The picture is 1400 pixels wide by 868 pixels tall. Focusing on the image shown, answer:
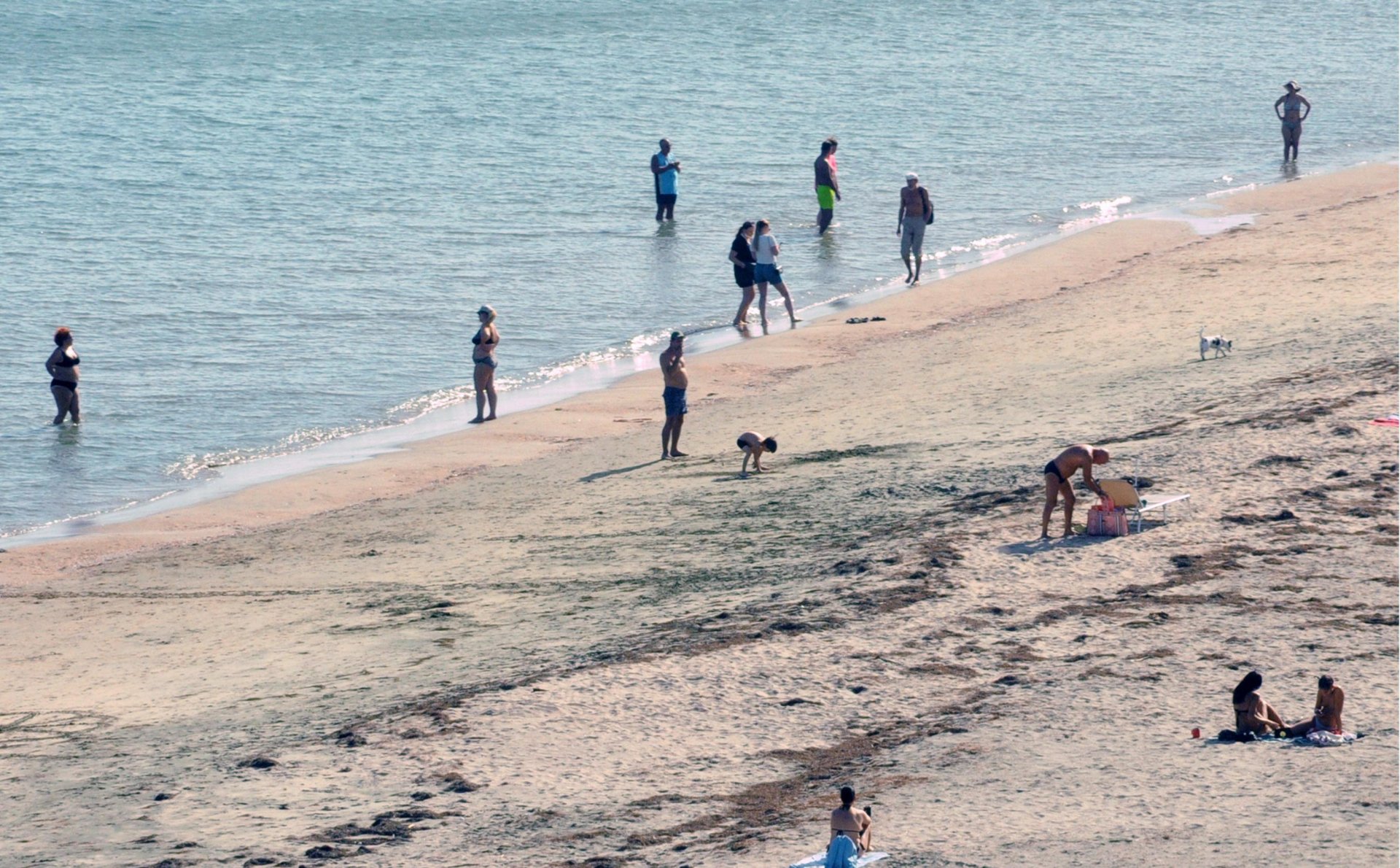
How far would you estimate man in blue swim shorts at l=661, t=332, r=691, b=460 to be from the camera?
1439cm

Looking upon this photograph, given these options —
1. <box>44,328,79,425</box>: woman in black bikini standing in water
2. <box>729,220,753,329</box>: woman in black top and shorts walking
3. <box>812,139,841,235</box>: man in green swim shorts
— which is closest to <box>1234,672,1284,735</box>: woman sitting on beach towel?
<box>729,220,753,329</box>: woman in black top and shorts walking

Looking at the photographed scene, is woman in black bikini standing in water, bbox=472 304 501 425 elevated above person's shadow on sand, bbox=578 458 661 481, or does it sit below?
above

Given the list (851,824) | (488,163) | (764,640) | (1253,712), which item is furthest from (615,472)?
(488,163)

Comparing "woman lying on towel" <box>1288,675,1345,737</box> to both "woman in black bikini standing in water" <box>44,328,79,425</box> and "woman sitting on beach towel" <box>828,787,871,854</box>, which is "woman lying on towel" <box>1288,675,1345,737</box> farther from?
"woman in black bikini standing in water" <box>44,328,79,425</box>

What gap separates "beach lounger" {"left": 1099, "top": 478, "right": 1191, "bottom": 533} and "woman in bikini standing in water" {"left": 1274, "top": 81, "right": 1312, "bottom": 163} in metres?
19.9

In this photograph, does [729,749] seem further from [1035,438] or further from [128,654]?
[1035,438]

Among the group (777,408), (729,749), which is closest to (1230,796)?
(729,749)

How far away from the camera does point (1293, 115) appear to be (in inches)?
1158

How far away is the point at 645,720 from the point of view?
897 centimetres

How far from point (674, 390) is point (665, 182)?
1265 cm

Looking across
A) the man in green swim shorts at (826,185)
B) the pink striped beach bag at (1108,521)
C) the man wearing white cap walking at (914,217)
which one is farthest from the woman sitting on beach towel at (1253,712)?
the man in green swim shorts at (826,185)

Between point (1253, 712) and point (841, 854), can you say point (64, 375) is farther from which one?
point (1253, 712)

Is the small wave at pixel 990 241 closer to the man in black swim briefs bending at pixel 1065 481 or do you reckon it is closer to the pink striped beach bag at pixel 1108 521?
the man in black swim briefs bending at pixel 1065 481

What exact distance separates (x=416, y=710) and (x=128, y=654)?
2.65m
